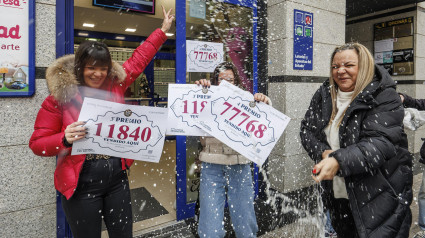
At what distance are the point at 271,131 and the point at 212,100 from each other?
55 cm

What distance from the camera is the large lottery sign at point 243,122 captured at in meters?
2.22

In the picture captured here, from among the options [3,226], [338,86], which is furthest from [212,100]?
[3,226]

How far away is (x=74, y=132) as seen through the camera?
5.64 ft

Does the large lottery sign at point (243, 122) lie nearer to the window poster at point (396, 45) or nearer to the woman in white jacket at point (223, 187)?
the woman in white jacket at point (223, 187)

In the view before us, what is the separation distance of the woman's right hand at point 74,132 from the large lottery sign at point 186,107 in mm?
708

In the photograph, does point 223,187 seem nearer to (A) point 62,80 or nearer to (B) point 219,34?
(A) point 62,80

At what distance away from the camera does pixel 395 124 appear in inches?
70.4

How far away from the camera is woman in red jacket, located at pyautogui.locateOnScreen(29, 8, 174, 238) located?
179cm

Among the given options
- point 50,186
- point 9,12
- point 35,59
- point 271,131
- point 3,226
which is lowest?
point 3,226

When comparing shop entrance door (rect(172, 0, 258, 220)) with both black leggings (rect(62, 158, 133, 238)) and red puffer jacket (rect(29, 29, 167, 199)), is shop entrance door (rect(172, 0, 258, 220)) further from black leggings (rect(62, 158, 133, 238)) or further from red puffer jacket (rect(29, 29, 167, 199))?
red puffer jacket (rect(29, 29, 167, 199))

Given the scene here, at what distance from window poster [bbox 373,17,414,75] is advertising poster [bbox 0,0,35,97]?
7800 mm

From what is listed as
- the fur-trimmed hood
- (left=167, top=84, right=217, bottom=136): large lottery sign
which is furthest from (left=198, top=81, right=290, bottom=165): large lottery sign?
the fur-trimmed hood

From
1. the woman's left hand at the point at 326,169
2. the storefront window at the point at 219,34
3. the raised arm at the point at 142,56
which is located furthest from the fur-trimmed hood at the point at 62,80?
the storefront window at the point at 219,34

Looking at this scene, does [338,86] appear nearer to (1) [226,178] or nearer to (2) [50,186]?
(1) [226,178]
